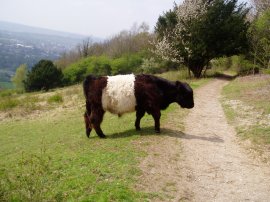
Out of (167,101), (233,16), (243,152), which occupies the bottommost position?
(243,152)

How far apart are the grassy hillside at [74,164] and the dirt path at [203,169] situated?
0.49m

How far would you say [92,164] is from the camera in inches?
384

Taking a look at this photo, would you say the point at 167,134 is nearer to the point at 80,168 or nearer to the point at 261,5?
the point at 80,168

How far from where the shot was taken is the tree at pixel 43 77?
2533 inches

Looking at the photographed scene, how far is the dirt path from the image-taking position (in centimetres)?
822

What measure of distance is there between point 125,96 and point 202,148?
310 centimetres

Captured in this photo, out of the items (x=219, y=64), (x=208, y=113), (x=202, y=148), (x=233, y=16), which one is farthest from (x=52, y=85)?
(x=202, y=148)

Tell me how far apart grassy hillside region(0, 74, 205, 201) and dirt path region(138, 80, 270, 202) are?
0.49 m

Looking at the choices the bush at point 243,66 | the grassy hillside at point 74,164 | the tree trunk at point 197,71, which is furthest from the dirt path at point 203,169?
the bush at point 243,66

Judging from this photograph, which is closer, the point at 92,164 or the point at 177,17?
the point at 92,164

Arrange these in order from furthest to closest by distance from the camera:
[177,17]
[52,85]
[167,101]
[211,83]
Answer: [52,85], [177,17], [211,83], [167,101]

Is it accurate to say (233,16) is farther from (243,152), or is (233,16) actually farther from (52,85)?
(52,85)

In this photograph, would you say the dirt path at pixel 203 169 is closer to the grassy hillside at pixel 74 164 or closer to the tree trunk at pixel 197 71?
the grassy hillside at pixel 74 164

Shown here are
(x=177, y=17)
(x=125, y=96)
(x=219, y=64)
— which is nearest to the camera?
(x=125, y=96)
